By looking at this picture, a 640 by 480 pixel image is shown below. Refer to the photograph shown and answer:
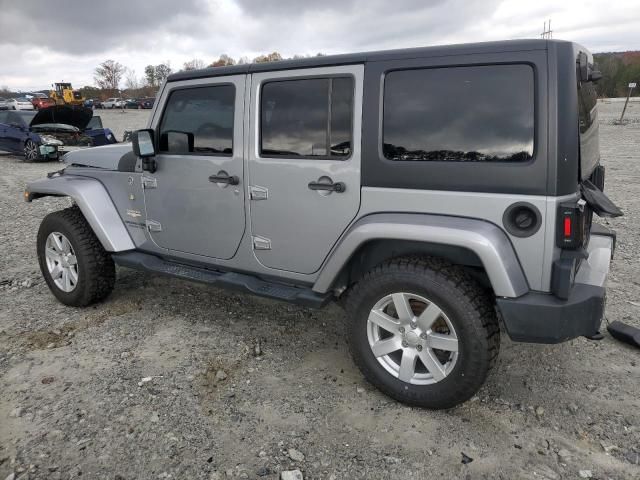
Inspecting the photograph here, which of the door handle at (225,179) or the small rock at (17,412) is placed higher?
the door handle at (225,179)

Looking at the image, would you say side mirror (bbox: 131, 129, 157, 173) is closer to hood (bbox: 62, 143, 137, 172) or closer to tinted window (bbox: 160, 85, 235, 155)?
tinted window (bbox: 160, 85, 235, 155)

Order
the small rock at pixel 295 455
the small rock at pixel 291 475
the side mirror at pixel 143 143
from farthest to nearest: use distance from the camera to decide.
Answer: the side mirror at pixel 143 143
the small rock at pixel 295 455
the small rock at pixel 291 475

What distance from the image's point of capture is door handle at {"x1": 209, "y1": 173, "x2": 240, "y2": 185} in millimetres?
3338

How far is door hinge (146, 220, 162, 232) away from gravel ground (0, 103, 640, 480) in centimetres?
78

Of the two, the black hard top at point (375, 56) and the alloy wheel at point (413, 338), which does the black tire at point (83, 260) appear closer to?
the black hard top at point (375, 56)

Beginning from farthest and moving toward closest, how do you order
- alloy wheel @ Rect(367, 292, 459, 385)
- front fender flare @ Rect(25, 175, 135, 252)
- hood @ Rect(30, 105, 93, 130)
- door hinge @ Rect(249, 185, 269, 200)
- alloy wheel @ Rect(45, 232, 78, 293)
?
hood @ Rect(30, 105, 93, 130) → alloy wheel @ Rect(45, 232, 78, 293) → front fender flare @ Rect(25, 175, 135, 252) → door hinge @ Rect(249, 185, 269, 200) → alloy wheel @ Rect(367, 292, 459, 385)

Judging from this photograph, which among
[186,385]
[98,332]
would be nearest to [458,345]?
[186,385]

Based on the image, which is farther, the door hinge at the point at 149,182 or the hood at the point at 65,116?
the hood at the point at 65,116

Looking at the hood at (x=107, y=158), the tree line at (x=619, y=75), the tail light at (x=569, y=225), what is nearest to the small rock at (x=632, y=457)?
the tail light at (x=569, y=225)

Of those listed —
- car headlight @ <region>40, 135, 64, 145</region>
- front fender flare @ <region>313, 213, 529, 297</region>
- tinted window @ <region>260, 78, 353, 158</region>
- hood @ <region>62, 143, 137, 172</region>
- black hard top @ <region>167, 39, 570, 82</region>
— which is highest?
black hard top @ <region>167, 39, 570, 82</region>

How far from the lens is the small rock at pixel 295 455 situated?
2473 millimetres

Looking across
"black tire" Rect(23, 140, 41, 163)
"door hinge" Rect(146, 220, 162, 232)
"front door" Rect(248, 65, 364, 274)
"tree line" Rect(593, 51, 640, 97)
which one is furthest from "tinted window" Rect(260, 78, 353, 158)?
"tree line" Rect(593, 51, 640, 97)

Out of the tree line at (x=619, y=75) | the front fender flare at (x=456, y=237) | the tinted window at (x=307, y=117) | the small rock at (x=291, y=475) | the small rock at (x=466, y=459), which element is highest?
the tree line at (x=619, y=75)

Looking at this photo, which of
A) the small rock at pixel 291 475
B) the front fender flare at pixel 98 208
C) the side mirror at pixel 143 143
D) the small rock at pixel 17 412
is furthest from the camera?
the front fender flare at pixel 98 208
